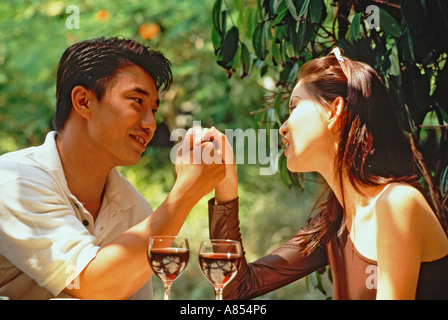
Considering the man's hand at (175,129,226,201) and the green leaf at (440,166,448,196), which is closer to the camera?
the man's hand at (175,129,226,201)

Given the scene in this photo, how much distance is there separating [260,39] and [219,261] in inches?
34.1

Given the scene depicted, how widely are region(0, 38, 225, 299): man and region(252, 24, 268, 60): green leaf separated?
287 millimetres

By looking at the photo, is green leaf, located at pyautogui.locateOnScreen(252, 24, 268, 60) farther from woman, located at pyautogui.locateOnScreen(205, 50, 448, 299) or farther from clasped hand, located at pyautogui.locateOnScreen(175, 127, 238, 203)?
clasped hand, located at pyautogui.locateOnScreen(175, 127, 238, 203)

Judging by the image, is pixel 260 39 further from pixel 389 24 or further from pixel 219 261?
pixel 219 261

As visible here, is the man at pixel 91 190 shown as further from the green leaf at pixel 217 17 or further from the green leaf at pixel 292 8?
the green leaf at pixel 292 8

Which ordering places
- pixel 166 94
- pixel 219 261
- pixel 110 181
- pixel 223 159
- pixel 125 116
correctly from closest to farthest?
pixel 219 261 < pixel 223 159 < pixel 125 116 < pixel 110 181 < pixel 166 94

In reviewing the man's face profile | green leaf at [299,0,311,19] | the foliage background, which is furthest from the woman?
the foliage background

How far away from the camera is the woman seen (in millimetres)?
1196

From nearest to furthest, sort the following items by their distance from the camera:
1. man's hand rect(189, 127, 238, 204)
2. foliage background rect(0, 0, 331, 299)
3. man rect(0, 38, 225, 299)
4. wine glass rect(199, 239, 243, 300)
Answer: wine glass rect(199, 239, 243, 300)
man rect(0, 38, 225, 299)
man's hand rect(189, 127, 238, 204)
foliage background rect(0, 0, 331, 299)

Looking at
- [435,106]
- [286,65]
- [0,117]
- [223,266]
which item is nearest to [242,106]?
[0,117]

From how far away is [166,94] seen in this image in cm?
392

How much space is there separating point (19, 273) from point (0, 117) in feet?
9.32

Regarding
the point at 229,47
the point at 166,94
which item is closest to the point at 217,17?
the point at 229,47

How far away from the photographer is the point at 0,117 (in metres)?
4.09
